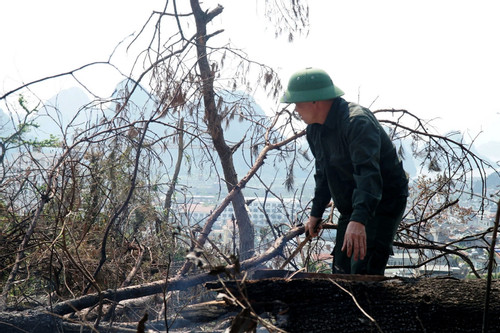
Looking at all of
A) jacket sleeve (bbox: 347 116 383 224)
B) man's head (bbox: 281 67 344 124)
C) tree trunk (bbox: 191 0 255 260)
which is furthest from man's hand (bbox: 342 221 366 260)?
tree trunk (bbox: 191 0 255 260)

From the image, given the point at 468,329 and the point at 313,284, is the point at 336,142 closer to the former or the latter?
the point at 313,284

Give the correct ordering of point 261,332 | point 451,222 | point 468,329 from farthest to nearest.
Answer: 1. point 451,222
2. point 261,332
3. point 468,329

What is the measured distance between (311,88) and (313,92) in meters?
0.03

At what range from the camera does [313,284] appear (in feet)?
5.81

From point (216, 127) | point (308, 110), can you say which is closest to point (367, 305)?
point (308, 110)

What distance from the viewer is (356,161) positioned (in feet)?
7.18

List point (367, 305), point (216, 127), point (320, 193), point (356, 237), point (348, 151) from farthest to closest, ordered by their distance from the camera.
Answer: point (216, 127) → point (320, 193) → point (348, 151) → point (356, 237) → point (367, 305)

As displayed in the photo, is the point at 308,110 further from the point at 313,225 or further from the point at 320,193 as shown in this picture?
the point at 313,225

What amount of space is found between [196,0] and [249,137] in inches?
76.6

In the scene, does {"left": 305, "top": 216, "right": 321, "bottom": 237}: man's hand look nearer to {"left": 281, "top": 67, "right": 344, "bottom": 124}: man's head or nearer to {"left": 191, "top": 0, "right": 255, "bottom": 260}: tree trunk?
{"left": 281, "top": 67, "right": 344, "bottom": 124}: man's head

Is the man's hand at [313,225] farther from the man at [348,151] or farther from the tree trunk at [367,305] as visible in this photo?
the tree trunk at [367,305]

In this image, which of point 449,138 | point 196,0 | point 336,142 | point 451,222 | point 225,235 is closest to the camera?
point 336,142

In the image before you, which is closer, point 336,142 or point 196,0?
point 336,142

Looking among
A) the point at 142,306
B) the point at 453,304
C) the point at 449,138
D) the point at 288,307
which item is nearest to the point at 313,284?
the point at 288,307
